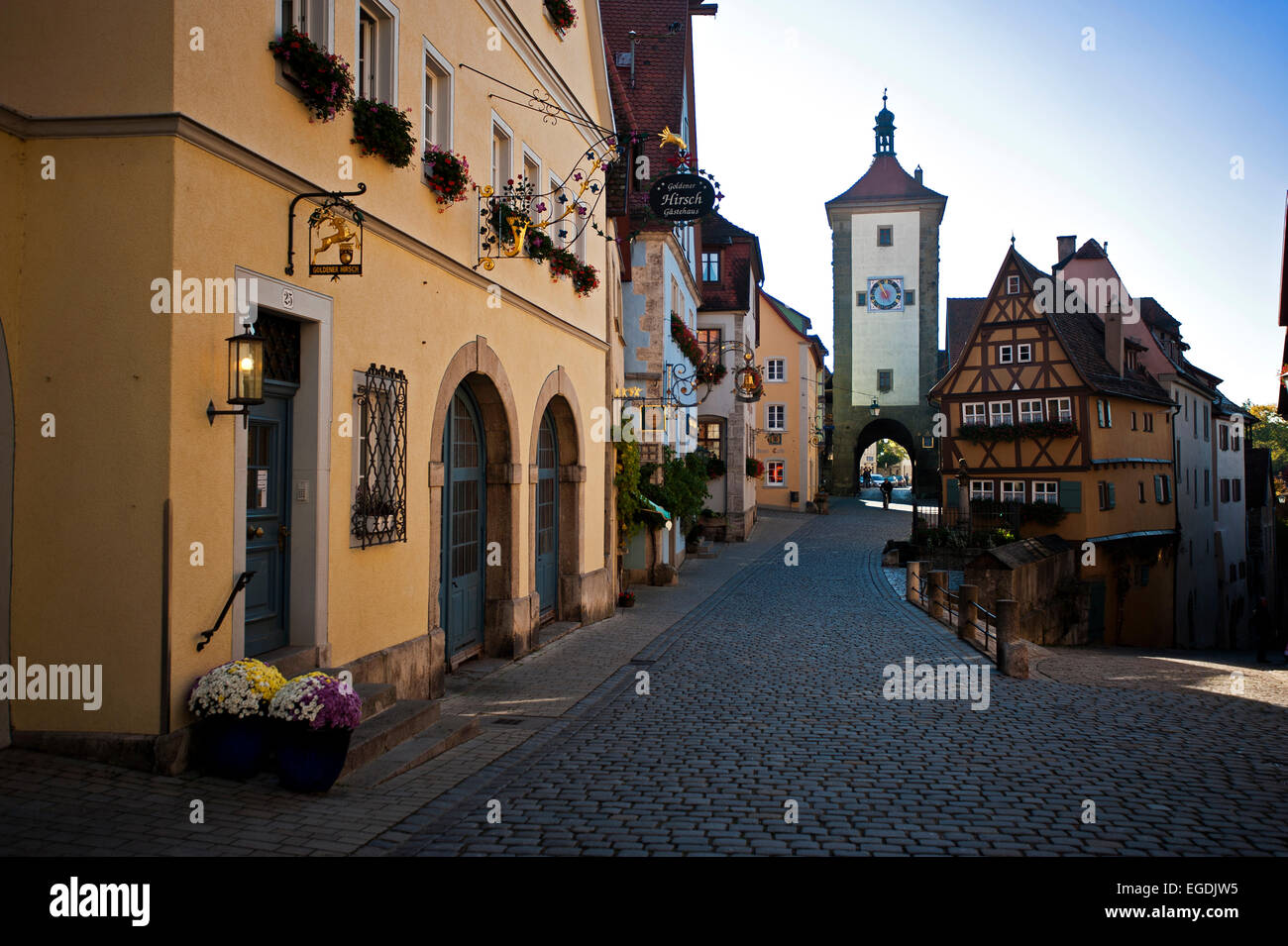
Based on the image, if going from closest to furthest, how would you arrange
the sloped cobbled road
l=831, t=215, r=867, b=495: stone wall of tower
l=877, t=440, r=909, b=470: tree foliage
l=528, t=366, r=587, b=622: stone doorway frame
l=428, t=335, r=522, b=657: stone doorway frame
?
the sloped cobbled road, l=428, t=335, r=522, b=657: stone doorway frame, l=528, t=366, r=587, b=622: stone doorway frame, l=831, t=215, r=867, b=495: stone wall of tower, l=877, t=440, r=909, b=470: tree foliage

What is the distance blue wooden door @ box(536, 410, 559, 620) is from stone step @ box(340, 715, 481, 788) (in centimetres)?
572

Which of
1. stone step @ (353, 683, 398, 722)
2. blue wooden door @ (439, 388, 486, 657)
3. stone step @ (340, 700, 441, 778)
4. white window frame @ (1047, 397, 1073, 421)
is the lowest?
stone step @ (340, 700, 441, 778)

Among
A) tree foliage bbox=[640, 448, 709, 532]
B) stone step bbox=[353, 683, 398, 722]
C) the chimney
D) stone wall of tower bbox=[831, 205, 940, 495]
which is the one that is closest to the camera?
stone step bbox=[353, 683, 398, 722]

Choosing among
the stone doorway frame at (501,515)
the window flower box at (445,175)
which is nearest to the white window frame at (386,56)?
the window flower box at (445,175)

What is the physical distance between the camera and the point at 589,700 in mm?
9695

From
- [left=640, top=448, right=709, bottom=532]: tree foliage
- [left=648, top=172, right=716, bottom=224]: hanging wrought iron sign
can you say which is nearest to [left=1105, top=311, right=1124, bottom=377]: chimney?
[left=640, top=448, right=709, bottom=532]: tree foliage

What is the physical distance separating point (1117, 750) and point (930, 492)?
1854 inches

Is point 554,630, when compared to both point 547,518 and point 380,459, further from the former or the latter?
point 380,459

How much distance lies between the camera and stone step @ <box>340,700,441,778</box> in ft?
21.2

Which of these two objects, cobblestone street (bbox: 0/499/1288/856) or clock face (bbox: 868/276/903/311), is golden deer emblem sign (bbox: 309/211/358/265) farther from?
clock face (bbox: 868/276/903/311)

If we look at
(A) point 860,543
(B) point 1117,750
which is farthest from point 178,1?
(A) point 860,543

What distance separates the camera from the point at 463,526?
1134cm

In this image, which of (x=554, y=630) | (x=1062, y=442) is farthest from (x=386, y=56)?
(x=1062, y=442)
